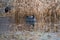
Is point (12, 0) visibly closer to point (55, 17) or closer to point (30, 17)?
point (30, 17)

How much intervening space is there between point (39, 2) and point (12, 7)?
0.54 meters

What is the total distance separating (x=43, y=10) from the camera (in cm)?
288

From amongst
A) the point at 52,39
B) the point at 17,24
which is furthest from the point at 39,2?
the point at 52,39

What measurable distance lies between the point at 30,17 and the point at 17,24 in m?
0.29

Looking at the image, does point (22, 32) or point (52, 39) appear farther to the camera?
point (22, 32)

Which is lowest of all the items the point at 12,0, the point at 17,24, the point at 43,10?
the point at 17,24

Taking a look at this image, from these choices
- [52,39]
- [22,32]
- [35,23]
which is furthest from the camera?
[35,23]

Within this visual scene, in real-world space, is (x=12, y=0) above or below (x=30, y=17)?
above

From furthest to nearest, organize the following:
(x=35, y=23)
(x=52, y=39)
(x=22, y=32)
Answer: (x=35, y=23) < (x=22, y=32) < (x=52, y=39)

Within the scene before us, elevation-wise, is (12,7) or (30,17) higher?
(12,7)

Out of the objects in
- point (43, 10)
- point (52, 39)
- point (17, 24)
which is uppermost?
point (43, 10)

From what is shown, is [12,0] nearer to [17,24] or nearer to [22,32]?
[17,24]

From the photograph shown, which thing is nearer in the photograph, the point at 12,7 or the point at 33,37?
the point at 33,37

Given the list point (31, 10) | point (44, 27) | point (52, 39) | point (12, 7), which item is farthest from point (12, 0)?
point (52, 39)
